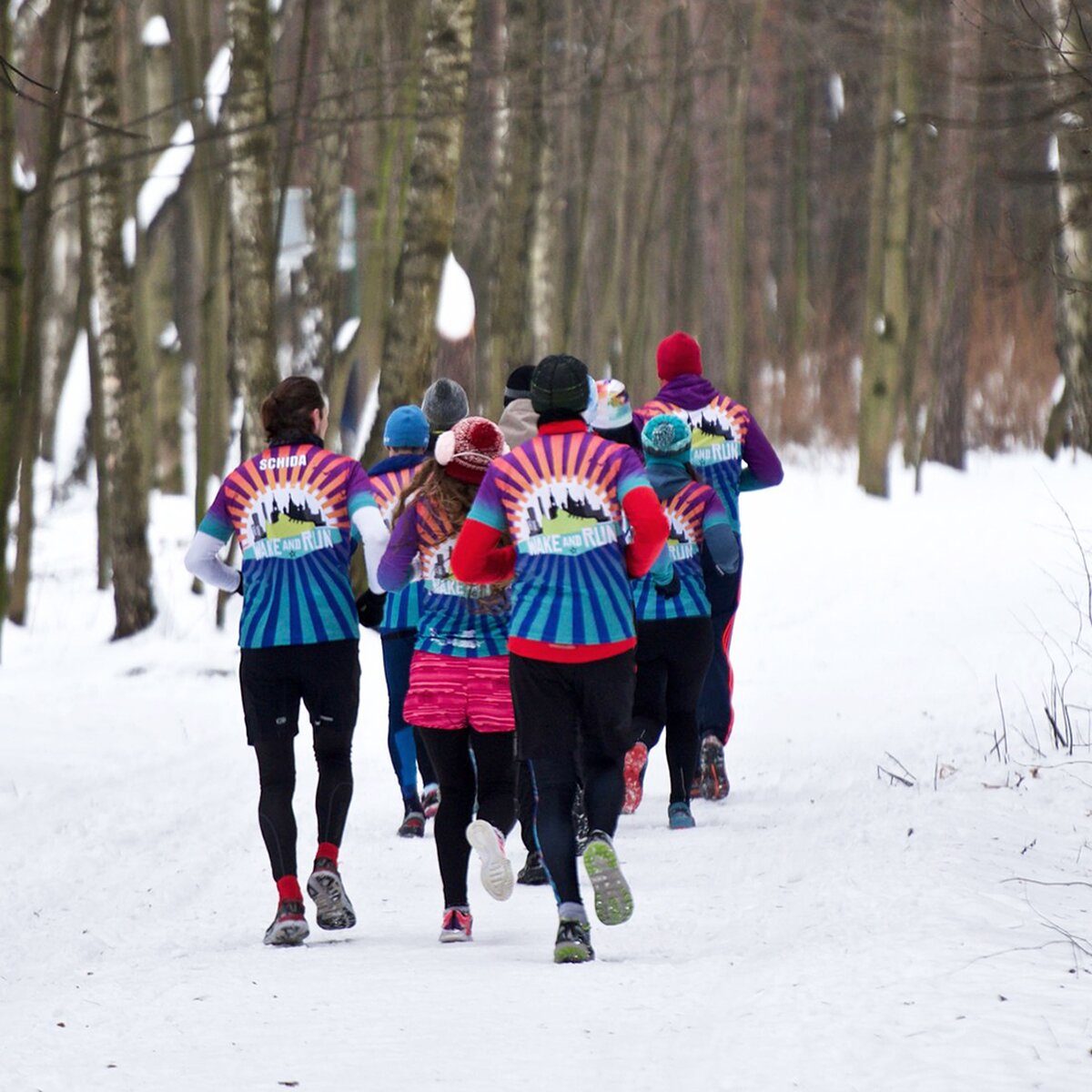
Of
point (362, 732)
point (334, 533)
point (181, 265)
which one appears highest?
point (181, 265)

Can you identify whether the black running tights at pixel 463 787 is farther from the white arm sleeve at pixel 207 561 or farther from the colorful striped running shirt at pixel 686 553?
the colorful striped running shirt at pixel 686 553

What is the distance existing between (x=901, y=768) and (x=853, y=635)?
5.74 m

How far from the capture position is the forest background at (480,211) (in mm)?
11852

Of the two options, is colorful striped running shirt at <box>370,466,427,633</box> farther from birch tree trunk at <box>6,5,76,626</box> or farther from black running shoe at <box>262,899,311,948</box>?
birch tree trunk at <box>6,5,76,626</box>

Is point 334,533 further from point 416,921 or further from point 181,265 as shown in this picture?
point 181,265

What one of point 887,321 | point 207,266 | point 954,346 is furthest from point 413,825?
point 954,346

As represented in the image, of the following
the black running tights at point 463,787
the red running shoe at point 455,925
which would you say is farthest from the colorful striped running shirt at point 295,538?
the red running shoe at point 455,925

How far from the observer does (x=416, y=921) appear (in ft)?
20.7

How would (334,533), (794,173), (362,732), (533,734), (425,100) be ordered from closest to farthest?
(533,734) → (334,533) → (362,732) → (425,100) → (794,173)

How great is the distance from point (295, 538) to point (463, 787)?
3.29 ft

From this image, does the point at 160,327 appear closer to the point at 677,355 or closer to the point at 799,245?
the point at 799,245

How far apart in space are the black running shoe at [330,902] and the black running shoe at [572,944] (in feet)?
2.96

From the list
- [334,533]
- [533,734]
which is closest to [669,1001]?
[533,734]

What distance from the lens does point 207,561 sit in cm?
618
